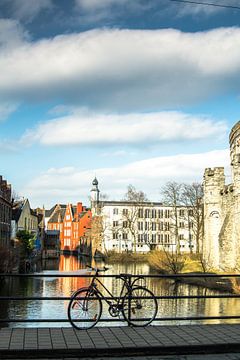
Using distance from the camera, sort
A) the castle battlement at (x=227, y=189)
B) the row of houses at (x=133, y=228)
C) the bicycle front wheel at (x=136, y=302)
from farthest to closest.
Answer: the row of houses at (x=133, y=228) < the castle battlement at (x=227, y=189) < the bicycle front wheel at (x=136, y=302)

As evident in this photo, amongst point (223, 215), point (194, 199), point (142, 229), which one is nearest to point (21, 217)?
point (194, 199)

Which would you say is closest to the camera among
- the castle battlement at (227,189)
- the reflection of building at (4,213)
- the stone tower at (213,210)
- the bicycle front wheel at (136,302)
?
the bicycle front wheel at (136,302)

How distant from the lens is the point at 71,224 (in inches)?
5089

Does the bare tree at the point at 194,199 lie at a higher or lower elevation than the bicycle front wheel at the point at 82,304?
higher

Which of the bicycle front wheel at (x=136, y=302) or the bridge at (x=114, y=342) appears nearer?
the bridge at (x=114, y=342)

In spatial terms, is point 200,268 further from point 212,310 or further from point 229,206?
point 212,310

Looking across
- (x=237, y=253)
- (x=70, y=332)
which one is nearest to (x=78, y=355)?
(x=70, y=332)

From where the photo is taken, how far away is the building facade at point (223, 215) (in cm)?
3666

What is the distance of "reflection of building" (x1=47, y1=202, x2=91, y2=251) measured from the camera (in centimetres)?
12340

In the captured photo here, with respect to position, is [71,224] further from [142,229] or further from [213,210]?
[213,210]

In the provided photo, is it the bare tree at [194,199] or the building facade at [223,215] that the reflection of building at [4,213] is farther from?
the bare tree at [194,199]

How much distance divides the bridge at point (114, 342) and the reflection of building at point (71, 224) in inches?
4389

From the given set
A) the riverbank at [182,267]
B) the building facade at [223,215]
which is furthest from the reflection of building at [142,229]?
the building facade at [223,215]

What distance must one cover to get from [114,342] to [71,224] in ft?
403
